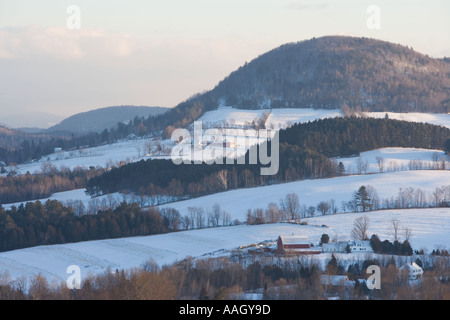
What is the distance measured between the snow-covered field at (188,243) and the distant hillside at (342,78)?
59.2m

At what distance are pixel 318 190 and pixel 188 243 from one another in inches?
599

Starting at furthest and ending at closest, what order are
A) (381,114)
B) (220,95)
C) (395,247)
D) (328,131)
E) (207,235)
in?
1. (220,95)
2. (381,114)
3. (328,131)
4. (207,235)
5. (395,247)

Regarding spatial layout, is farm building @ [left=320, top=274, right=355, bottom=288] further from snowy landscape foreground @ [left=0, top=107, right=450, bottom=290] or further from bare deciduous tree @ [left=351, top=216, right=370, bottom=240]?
bare deciduous tree @ [left=351, top=216, right=370, bottom=240]

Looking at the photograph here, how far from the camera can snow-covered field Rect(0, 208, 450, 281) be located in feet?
129

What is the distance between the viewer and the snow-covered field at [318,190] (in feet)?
174

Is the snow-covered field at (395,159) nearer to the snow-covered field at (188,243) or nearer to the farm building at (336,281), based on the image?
the snow-covered field at (188,243)

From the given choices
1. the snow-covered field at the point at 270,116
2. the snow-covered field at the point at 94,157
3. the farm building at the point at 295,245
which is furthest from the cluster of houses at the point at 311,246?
the snow-covered field at the point at 270,116

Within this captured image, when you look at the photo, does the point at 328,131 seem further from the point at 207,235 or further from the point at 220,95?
the point at 220,95

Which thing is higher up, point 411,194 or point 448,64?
point 448,64

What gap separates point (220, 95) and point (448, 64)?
41773 millimetres

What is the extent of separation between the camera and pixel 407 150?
71938 mm

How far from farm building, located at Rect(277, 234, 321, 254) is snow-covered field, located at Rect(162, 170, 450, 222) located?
1019cm

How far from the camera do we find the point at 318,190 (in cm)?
5562
